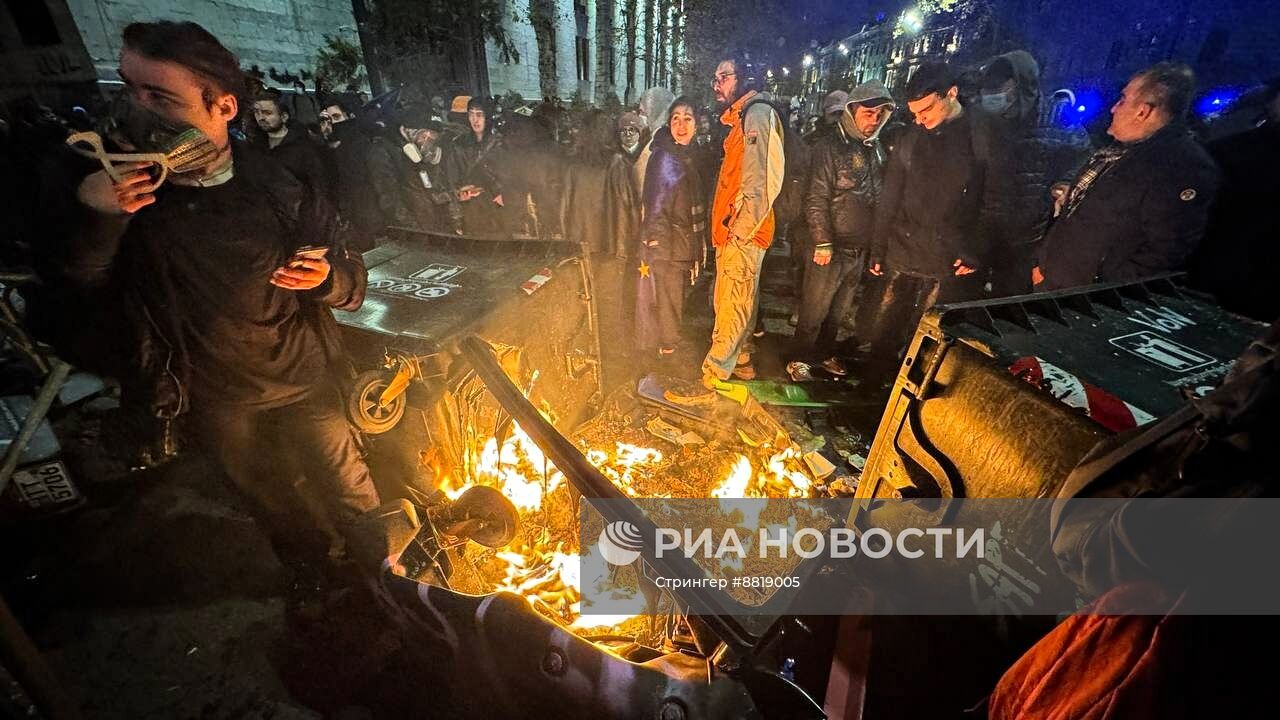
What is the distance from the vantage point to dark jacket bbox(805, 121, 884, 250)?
5.69m

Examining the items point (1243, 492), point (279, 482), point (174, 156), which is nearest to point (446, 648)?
point (279, 482)

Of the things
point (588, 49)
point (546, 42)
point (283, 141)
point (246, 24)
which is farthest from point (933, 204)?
point (588, 49)

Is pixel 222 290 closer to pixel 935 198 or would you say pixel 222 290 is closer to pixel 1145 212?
pixel 935 198

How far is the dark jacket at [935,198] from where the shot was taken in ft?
16.7

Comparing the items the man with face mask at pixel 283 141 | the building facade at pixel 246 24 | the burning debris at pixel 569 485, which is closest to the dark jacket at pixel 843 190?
the burning debris at pixel 569 485

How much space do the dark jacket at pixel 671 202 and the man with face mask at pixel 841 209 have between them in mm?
1449

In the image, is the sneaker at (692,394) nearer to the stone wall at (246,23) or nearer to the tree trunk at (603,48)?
the stone wall at (246,23)

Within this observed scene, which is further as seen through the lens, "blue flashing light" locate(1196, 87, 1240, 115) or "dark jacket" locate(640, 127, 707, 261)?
"blue flashing light" locate(1196, 87, 1240, 115)

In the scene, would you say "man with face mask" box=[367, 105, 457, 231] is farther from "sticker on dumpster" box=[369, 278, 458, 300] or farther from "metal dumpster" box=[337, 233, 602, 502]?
"sticker on dumpster" box=[369, 278, 458, 300]

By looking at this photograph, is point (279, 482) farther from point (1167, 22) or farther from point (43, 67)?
point (1167, 22)

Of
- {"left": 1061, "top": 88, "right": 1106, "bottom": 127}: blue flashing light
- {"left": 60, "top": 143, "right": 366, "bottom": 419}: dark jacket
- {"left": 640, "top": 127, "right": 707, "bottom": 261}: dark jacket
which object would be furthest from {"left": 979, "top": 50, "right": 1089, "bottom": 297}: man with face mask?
{"left": 1061, "top": 88, "right": 1106, "bottom": 127}: blue flashing light

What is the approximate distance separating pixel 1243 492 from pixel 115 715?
510 cm

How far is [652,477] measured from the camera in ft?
14.3

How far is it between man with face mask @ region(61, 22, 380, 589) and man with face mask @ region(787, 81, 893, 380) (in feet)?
16.0
